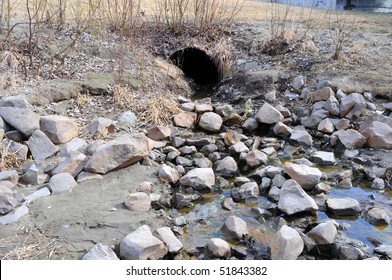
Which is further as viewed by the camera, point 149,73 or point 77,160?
point 149,73

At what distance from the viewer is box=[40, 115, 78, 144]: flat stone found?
4.32m

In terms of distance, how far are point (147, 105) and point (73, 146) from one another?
128 centimetres

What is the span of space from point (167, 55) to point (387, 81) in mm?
3101

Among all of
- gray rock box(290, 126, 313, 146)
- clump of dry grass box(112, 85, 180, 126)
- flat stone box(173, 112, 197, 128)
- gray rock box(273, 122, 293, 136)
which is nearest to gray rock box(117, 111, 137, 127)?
clump of dry grass box(112, 85, 180, 126)

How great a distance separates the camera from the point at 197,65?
7.51 meters

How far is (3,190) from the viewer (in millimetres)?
3270

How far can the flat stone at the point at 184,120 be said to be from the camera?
524 cm

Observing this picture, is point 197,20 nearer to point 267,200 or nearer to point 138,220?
point 267,200

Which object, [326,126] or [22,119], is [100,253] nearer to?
[22,119]

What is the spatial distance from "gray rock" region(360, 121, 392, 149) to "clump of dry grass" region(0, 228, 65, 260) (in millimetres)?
3359

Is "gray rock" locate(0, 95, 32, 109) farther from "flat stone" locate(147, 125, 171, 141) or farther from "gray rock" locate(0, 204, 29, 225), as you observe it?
"gray rock" locate(0, 204, 29, 225)

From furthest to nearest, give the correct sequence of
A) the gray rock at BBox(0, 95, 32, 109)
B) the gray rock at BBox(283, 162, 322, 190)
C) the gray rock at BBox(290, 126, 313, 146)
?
the gray rock at BBox(290, 126, 313, 146)
the gray rock at BBox(0, 95, 32, 109)
the gray rock at BBox(283, 162, 322, 190)

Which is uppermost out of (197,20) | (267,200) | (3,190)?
(197,20)
